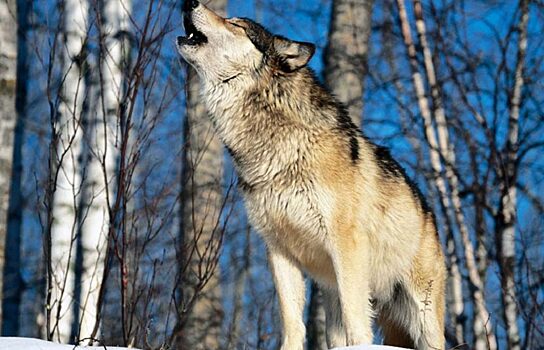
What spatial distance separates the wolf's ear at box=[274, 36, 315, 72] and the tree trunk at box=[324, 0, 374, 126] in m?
3.20

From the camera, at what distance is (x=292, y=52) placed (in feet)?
16.3

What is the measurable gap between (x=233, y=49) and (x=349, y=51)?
11.7 ft

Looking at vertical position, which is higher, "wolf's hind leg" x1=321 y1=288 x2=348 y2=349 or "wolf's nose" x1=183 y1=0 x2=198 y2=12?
"wolf's nose" x1=183 y1=0 x2=198 y2=12

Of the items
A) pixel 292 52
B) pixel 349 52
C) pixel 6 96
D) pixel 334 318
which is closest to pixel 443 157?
pixel 349 52

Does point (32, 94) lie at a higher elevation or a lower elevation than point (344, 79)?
higher

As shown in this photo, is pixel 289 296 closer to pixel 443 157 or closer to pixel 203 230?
pixel 443 157

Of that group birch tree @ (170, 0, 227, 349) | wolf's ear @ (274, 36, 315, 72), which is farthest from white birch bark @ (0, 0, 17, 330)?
wolf's ear @ (274, 36, 315, 72)

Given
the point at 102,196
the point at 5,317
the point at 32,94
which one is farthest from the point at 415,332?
the point at 32,94

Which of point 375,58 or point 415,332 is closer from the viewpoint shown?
point 415,332

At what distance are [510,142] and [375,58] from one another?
471cm

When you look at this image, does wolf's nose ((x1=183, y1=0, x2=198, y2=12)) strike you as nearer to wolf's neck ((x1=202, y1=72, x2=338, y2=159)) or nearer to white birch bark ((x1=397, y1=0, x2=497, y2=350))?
wolf's neck ((x1=202, y1=72, x2=338, y2=159))

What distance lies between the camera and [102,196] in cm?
652

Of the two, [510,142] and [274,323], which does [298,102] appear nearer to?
[510,142]

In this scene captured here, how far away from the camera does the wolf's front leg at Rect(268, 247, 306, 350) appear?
185 inches
